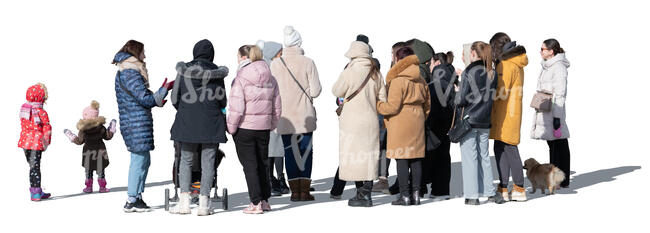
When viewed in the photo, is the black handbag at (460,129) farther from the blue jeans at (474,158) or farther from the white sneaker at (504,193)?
the white sneaker at (504,193)

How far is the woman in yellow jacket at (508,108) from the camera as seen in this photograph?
1355 cm

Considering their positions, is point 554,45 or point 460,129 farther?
point 554,45

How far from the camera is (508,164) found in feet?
45.4

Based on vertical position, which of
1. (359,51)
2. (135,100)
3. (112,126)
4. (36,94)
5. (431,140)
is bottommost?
(431,140)

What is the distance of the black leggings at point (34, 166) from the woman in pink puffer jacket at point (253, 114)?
3.37m

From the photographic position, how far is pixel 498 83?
1355 centimetres

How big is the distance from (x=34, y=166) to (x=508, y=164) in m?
7.01

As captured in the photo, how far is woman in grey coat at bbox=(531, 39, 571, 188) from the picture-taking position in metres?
14.6

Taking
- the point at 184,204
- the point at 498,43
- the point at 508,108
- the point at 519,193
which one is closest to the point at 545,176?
the point at 519,193

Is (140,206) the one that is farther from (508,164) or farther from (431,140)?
(508,164)

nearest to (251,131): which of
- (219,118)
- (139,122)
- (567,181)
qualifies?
(219,118)

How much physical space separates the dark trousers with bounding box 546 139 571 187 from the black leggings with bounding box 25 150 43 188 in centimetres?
798

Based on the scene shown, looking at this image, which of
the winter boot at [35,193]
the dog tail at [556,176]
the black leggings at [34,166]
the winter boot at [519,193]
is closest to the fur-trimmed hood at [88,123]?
the black leggings at [34,166]

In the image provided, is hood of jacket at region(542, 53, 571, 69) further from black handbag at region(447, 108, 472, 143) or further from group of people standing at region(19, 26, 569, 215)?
black handbag at region(447, 108, 472, 143)
